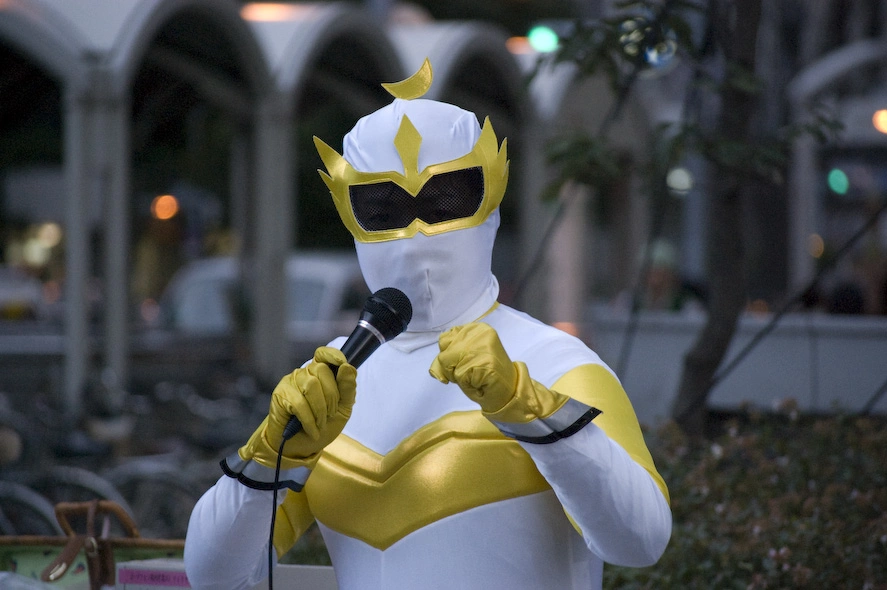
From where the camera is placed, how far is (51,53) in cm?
748

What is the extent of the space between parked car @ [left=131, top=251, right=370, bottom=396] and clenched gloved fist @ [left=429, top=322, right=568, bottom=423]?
29.6ft

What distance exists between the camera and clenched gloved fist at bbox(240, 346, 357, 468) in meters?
2.08

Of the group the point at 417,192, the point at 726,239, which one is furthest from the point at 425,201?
the point at 726,239

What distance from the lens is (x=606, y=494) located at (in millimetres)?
2082

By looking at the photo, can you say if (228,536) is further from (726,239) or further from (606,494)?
(726,239)

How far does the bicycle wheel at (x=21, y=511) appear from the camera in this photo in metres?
5.73

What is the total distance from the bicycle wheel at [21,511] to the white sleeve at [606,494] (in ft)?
13.8

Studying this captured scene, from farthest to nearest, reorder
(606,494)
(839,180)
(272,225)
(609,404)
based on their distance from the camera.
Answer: (839,180) → (272,225) → (609,404) → (606,494)

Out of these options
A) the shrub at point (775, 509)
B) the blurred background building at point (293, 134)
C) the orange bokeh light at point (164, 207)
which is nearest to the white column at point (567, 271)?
the blurred background building at point (293, 134)

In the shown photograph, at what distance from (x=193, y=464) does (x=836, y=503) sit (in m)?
4.11

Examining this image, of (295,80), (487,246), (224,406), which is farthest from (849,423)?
(295,80)

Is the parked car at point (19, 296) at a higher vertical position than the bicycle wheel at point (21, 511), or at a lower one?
lower

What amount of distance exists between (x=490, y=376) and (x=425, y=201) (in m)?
0.53

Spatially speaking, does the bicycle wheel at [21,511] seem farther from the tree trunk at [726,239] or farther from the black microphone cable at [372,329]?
the black microphone cable at [372,329]
